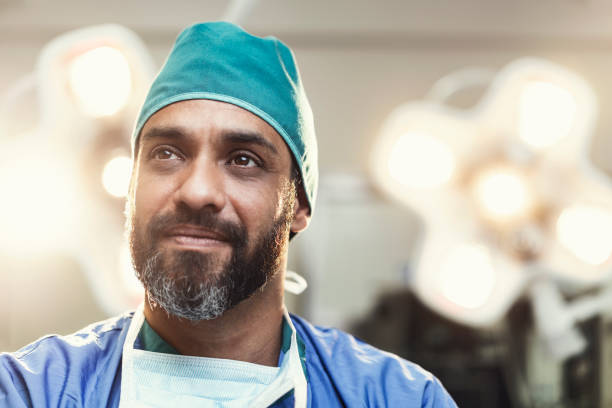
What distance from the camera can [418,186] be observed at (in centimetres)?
192

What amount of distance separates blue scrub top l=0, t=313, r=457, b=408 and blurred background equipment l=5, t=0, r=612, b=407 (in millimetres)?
968

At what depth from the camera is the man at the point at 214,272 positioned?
0.82 m

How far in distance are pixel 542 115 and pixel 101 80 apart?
4.49 feet

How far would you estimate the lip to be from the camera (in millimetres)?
813

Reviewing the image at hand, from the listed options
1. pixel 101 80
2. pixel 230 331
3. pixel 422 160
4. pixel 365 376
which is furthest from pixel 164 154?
pixel 422 160

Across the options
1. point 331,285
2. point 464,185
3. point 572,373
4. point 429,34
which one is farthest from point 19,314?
point 572,373

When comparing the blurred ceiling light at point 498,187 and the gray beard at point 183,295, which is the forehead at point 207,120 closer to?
the gray beard at point 183,295

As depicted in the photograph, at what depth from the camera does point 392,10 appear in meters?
1.98

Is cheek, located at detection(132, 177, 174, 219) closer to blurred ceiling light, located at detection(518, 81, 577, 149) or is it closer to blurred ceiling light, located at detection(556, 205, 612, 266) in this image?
blurred ceiling light, located at detection(518, 81, 577, 149)

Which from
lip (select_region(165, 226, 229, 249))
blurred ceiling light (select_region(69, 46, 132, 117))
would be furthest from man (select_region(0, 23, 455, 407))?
blurred ceiling light (select_region(69, 46, 132, 117))

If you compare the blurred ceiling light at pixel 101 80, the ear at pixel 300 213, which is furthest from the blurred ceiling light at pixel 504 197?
the blurred ceiling light at pixel 101 80

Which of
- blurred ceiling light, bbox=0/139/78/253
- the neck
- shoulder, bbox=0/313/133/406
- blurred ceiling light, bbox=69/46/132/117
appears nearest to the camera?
shoulder, bbox=0/313/133/406

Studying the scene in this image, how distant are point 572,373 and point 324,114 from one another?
1.20m

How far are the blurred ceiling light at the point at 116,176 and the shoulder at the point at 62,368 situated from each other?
97 centimetres
